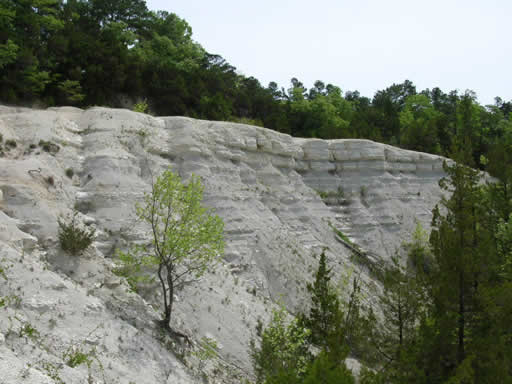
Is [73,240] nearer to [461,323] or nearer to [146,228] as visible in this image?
[146,228]

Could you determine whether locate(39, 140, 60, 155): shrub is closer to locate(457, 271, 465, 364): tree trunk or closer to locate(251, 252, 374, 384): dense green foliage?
Answer: locate(251, 252, 374, 384): dense green foliage

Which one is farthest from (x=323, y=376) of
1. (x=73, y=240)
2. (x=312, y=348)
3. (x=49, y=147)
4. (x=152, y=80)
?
(x=152, y=80)

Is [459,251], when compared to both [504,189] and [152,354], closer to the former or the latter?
[152,354]

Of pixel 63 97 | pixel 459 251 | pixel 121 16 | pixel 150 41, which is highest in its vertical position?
pixel 121 16

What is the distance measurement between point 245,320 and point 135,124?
12959mm

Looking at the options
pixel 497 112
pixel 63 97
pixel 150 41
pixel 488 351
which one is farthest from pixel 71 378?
pixel 497 112

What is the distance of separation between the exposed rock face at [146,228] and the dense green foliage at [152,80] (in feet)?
17.9

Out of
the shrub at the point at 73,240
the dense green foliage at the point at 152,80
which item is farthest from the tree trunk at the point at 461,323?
the shrub at the point at 73,240

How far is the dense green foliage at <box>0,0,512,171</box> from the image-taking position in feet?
95.1

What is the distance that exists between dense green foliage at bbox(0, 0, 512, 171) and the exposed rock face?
215 inches

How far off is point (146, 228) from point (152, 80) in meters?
22.3

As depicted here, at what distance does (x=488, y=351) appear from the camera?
40.5ft

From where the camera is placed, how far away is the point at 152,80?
121ft

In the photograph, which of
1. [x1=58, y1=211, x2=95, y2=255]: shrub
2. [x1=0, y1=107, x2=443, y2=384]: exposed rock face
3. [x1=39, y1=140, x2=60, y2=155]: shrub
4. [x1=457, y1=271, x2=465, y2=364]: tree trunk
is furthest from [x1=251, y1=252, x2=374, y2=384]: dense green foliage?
[x1=39, y1=140, x2=60, y2=155]: shrub
